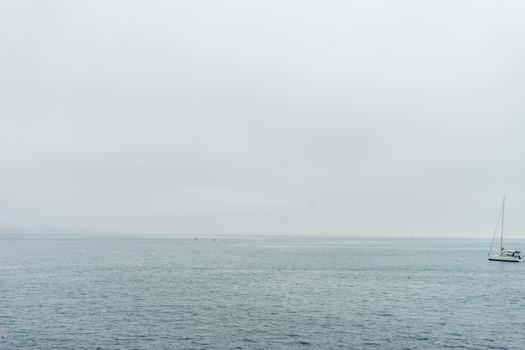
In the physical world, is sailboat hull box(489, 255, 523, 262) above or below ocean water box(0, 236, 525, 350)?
above

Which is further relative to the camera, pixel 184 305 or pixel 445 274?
pixel 445 274

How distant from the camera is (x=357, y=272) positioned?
15188cm

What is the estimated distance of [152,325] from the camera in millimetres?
72188

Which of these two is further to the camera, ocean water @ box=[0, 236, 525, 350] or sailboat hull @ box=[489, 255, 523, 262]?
sailboat hull @ box=[489, 255, 523, 262]

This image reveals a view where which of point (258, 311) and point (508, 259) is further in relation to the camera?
point (508, 259)

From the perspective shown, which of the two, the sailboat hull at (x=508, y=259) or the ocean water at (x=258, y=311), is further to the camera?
the sailboat hull at (x=508, y=259)

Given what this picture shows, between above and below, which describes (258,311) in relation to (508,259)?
below

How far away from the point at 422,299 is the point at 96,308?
65.6 m

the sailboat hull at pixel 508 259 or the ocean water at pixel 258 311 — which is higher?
the sailboat hull at pixel 508 259

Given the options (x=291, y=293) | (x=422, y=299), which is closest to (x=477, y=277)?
(x=422, y=299)

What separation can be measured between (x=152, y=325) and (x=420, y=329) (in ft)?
136

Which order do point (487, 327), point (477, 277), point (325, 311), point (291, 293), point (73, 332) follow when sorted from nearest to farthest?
point (73, 332) → point (487, 327) → point (325, 311) → point (291, 293) → point (477, 277)

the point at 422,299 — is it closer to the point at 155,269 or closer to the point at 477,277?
the point at 477,277

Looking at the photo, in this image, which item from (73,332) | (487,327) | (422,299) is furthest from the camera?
(422,299)
